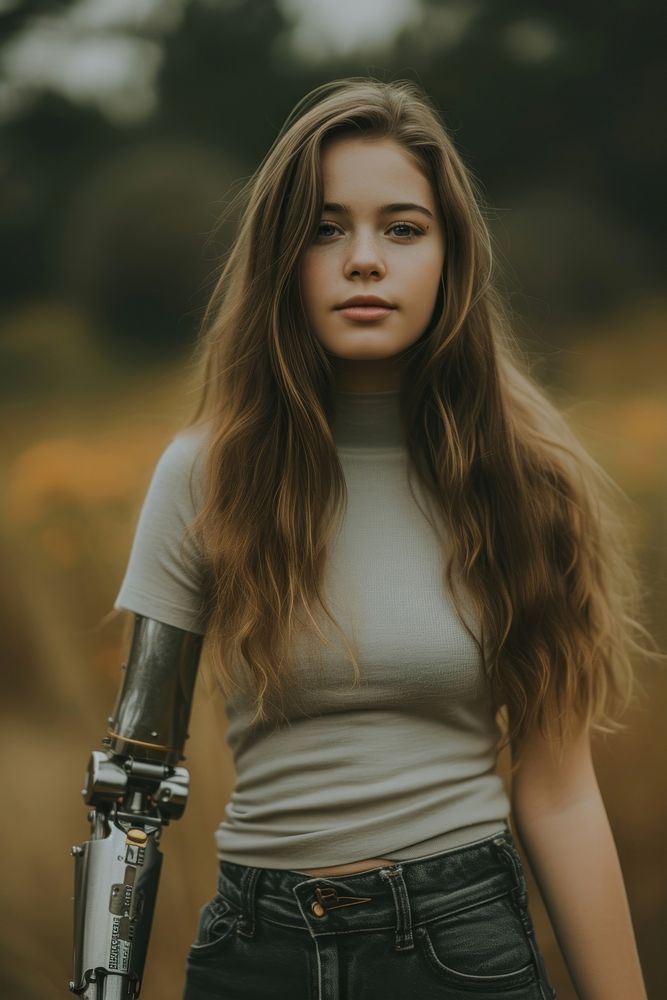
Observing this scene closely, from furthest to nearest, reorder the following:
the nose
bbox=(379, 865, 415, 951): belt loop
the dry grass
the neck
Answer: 1. the dry grass
2. the neck
3. the nose
4. bbox=(379, 865, 415, 951): belt loop

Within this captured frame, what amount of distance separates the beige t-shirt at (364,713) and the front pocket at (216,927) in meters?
0.06

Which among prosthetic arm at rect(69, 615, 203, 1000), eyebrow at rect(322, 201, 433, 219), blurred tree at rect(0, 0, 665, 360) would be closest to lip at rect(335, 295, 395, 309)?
eyebrow at rect(322, 201, 433, 219)

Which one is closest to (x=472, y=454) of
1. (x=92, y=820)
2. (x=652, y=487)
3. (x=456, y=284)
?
(x=456, y=284)

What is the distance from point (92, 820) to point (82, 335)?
57.2 inches

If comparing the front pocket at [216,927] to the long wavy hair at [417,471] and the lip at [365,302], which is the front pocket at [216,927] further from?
the lip at [365,302]

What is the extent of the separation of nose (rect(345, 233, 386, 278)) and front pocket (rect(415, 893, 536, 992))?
732 millimetres

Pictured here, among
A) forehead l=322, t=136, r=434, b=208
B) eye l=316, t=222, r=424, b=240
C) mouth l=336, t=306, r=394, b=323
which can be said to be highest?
forehead l=322, t=136, r=434, b=208

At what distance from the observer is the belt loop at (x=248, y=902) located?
4.51 feet

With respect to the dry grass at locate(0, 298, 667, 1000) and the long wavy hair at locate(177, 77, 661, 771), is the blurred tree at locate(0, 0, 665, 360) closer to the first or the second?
the dry grass at locate(0, 298, 667, 1000)

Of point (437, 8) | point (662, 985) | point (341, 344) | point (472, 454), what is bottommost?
point (662, 985)

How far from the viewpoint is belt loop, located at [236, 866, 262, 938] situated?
1376 millimetres

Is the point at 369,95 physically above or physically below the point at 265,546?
above

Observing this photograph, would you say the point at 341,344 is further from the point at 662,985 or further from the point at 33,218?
the point at 662,985

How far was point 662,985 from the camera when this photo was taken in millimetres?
2625
